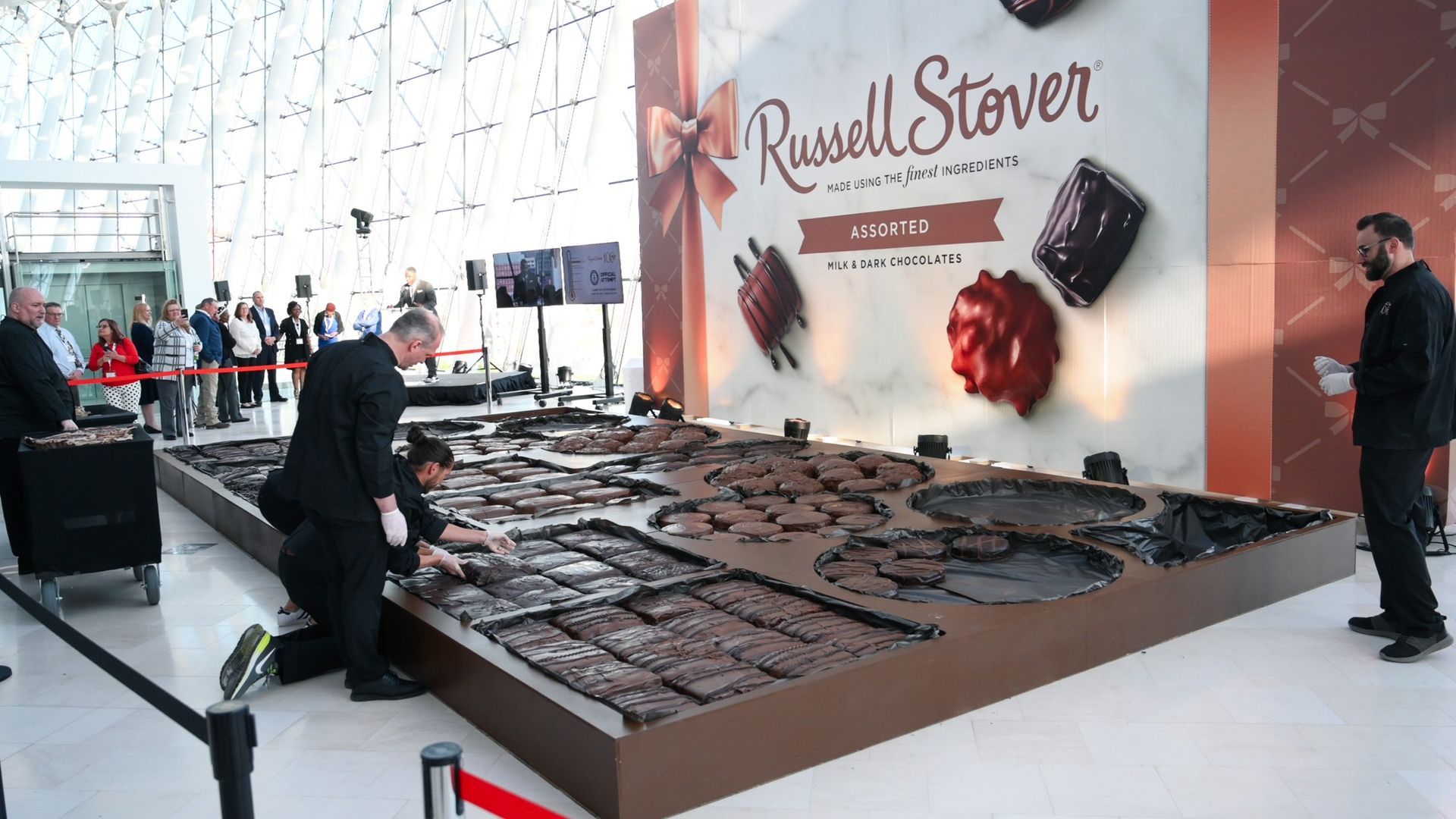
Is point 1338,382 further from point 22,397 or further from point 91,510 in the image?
point 22,397

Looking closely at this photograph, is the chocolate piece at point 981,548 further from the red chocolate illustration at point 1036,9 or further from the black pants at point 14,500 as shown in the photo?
the black pants at point 14,500

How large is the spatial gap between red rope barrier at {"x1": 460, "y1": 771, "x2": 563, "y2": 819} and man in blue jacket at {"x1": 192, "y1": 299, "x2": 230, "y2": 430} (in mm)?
11030

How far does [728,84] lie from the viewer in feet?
35.2

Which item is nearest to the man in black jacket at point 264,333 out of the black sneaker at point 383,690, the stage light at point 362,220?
the stage light at point 362,220

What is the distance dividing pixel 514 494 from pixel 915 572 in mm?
3079

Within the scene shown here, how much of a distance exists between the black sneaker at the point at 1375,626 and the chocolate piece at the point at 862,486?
2845 millimetres

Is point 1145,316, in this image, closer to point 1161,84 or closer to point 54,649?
point 1161,84

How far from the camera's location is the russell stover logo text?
25.0ft

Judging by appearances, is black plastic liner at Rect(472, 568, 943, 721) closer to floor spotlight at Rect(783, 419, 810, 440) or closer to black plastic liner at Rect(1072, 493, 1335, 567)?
black plastic liner at Rect(1072, 493, 1335, 567)

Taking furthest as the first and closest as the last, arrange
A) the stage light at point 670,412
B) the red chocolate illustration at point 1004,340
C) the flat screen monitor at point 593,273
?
the flat screen monitor at point 593,273 < the stage light at point 670,412 < the red chocolate illustration at point 1004,340

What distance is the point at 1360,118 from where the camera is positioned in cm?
607

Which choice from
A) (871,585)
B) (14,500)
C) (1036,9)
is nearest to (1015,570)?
(871,585)

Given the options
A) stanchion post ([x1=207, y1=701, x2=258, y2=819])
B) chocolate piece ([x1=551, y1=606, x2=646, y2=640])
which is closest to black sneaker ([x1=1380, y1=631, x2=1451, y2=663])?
chocolate piece ([x1=551, y1=606, x2=646, y2=640])

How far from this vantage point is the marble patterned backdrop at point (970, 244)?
698cm
